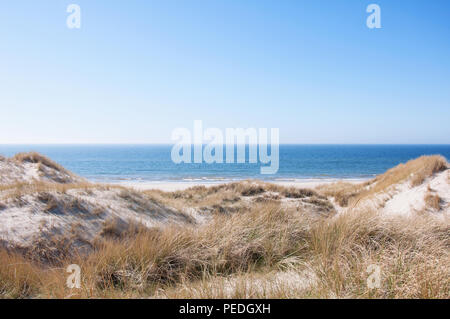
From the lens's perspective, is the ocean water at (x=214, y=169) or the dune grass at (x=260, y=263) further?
the ocean water at (x=214, y=169)

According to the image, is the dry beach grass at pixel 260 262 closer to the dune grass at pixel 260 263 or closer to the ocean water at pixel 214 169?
the dune grass at pixel 260 263

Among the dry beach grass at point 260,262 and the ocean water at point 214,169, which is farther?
the ocean water at point 214,169

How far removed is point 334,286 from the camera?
9.91 ft

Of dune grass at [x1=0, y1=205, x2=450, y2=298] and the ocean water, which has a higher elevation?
dune grass at [x1=0, y1=205, x2=450, y2=298]

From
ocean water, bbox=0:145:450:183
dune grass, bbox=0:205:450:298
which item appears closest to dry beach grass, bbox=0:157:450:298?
dune grass, bbox=0:205:450:298

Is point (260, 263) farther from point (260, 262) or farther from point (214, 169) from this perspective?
point (214, 169)

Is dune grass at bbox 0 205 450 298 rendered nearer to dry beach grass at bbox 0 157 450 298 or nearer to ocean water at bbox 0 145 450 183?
dry beach grass at bbox 0 157 450 298

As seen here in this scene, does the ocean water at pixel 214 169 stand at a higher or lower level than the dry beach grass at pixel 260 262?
lower

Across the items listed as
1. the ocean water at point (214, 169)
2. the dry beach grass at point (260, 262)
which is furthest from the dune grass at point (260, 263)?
the ocean water at point (214, 169)

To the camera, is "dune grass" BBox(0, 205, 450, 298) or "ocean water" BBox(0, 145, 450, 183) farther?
"ocean water" BBox(0, 145, 450, 183)

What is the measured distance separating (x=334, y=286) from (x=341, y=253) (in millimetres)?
1102

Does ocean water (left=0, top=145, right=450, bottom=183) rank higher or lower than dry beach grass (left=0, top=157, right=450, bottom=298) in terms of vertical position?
lower

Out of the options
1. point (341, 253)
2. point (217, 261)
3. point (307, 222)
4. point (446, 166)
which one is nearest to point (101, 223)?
point (217, 261)
